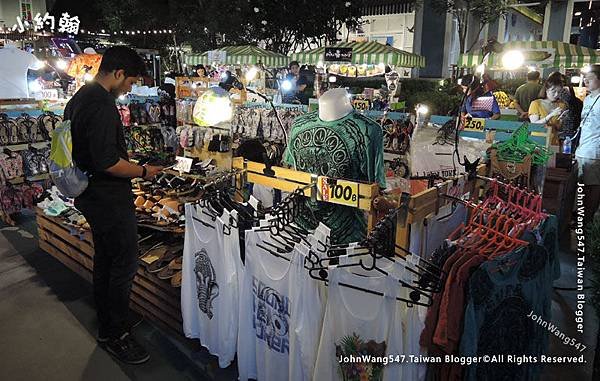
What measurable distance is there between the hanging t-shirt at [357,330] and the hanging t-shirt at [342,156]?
0.85m

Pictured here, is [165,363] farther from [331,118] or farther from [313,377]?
[331,118]

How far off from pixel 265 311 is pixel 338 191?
80cm

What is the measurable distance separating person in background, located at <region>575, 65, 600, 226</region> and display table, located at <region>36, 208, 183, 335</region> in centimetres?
471

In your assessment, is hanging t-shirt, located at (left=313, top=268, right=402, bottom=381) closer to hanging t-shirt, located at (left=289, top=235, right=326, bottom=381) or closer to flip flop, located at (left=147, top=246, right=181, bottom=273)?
hanging t-shirt, located at (left=289, top=235, right=326, bottom=381)

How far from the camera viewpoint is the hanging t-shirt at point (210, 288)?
110 inches

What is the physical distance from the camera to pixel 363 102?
636 cm

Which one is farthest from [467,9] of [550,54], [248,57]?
[550,54]

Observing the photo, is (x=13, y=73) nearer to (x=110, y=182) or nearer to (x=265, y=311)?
(x=110, y=182)

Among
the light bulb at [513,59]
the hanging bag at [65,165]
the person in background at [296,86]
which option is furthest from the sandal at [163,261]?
the light bulb at [513,59]

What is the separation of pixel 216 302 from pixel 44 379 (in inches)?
53.3

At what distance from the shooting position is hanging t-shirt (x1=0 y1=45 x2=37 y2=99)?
656cm

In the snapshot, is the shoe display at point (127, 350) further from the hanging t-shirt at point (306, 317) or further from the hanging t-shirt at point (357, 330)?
the hanging t-shirt at point (357, 330)

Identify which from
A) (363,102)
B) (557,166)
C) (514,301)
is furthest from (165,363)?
(557,166)

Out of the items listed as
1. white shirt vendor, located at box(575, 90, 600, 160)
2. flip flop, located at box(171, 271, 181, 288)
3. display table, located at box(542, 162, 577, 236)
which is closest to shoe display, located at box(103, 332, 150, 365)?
flip flop, located at box(171, 271, 181, 288)
